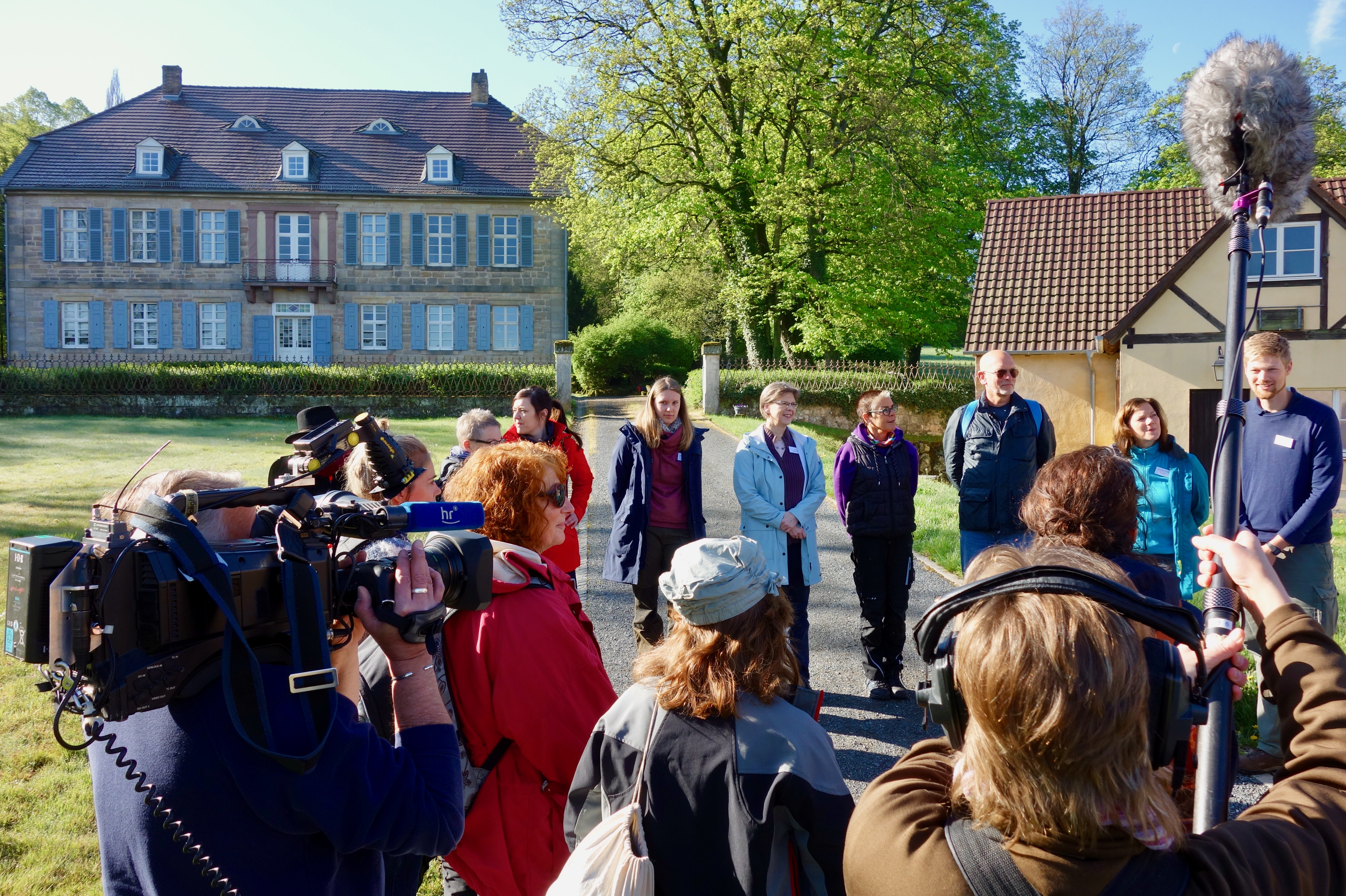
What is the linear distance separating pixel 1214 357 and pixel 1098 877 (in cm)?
2038

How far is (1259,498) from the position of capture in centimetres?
500

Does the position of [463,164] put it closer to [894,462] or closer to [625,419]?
[625,419]

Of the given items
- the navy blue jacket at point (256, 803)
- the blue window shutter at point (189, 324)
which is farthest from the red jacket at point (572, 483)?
the blue window shutter at point (189, 324)

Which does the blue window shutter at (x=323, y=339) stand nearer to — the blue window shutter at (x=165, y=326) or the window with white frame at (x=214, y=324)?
the window with white frame at (x=214, y=324)

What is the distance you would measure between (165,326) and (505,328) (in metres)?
11.9

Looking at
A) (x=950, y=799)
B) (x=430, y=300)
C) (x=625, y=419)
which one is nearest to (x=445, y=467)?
(x=950, y=799)

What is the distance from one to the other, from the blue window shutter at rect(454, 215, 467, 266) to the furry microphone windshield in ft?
110

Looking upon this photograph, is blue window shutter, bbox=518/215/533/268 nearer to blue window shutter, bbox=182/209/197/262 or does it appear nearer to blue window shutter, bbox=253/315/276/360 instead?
blue window shutter, bbox=253/315/276/360

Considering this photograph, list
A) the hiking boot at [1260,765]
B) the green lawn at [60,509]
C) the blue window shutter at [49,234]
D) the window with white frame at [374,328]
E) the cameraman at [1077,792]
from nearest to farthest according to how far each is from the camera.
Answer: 1. the cameraman at [1077,792]
2. the green lawn at [60,509]
3. the hiking boot at [1260,765]
4. the blue window shutter at [49,234]
5. the window with white frame at [374,328]

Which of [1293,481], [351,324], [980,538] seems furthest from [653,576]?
[351,324]

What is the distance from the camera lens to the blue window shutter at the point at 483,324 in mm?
34312

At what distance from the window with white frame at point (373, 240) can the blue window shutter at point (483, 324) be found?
12.3 feet

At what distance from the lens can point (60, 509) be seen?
11492mm

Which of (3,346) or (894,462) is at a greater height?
(3,346)
